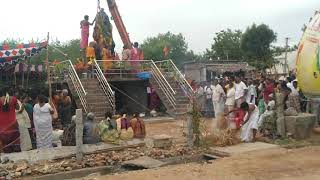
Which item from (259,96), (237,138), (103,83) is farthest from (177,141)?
(103,83)

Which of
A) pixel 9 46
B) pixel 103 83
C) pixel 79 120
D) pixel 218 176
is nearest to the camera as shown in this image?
pixel 218 176

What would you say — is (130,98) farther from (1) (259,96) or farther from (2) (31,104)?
(2) (31,104)

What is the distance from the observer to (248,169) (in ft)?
29.2

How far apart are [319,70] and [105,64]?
10.3 metres

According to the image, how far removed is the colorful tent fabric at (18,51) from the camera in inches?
640

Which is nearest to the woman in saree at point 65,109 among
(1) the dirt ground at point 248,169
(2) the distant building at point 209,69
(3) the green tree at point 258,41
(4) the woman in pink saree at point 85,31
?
(1) the dirt ground at point 248,169

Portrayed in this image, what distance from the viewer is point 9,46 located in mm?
16469

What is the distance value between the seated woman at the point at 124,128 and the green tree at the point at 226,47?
29.8m

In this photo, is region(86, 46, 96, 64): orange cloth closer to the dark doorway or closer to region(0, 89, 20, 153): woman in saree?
the dark doorway

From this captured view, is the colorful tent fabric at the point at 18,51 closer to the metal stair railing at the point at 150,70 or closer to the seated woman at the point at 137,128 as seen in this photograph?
Answer: the metal stair railing at the point at 150,70

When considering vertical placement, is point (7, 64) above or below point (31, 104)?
above

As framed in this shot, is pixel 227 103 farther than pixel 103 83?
No

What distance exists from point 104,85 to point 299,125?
26.6 ft

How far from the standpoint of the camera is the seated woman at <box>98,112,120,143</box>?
11.0m
